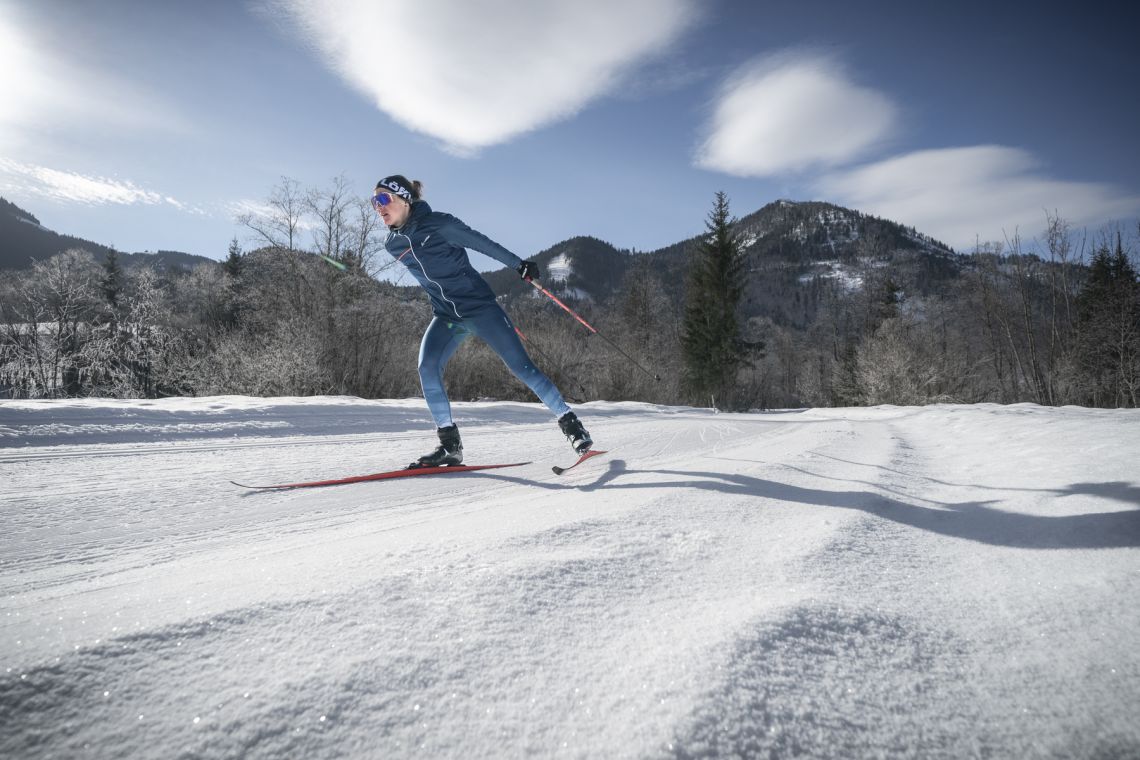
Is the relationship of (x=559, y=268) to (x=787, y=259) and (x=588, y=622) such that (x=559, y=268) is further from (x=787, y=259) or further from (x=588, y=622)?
(x=588, y=622)

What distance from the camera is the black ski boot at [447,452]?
9.19 feet

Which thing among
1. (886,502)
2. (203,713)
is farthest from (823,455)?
(203,713)


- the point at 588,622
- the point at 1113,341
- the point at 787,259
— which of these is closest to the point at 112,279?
the point at 588,622

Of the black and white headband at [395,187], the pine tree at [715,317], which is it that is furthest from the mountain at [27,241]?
the black and white headband at [395,187]

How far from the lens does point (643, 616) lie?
2.68 ft

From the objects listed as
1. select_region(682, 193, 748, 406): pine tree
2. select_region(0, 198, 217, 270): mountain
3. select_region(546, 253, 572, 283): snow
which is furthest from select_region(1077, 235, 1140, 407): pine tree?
select_region(546, 253, 572, 283): snow

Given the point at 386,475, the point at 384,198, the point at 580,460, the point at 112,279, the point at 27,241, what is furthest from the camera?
the point at 27,241

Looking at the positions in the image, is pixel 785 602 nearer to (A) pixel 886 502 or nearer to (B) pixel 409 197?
(A) pixel 886 502

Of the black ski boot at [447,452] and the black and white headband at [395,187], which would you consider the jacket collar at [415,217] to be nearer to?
the black and white headband at [395,187]

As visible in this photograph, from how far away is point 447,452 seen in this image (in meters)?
2.88

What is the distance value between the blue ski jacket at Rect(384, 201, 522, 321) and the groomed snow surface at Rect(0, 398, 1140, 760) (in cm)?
157

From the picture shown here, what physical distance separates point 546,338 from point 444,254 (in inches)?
632

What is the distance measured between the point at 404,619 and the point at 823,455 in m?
2.58

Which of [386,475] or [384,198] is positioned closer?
[386,475]
